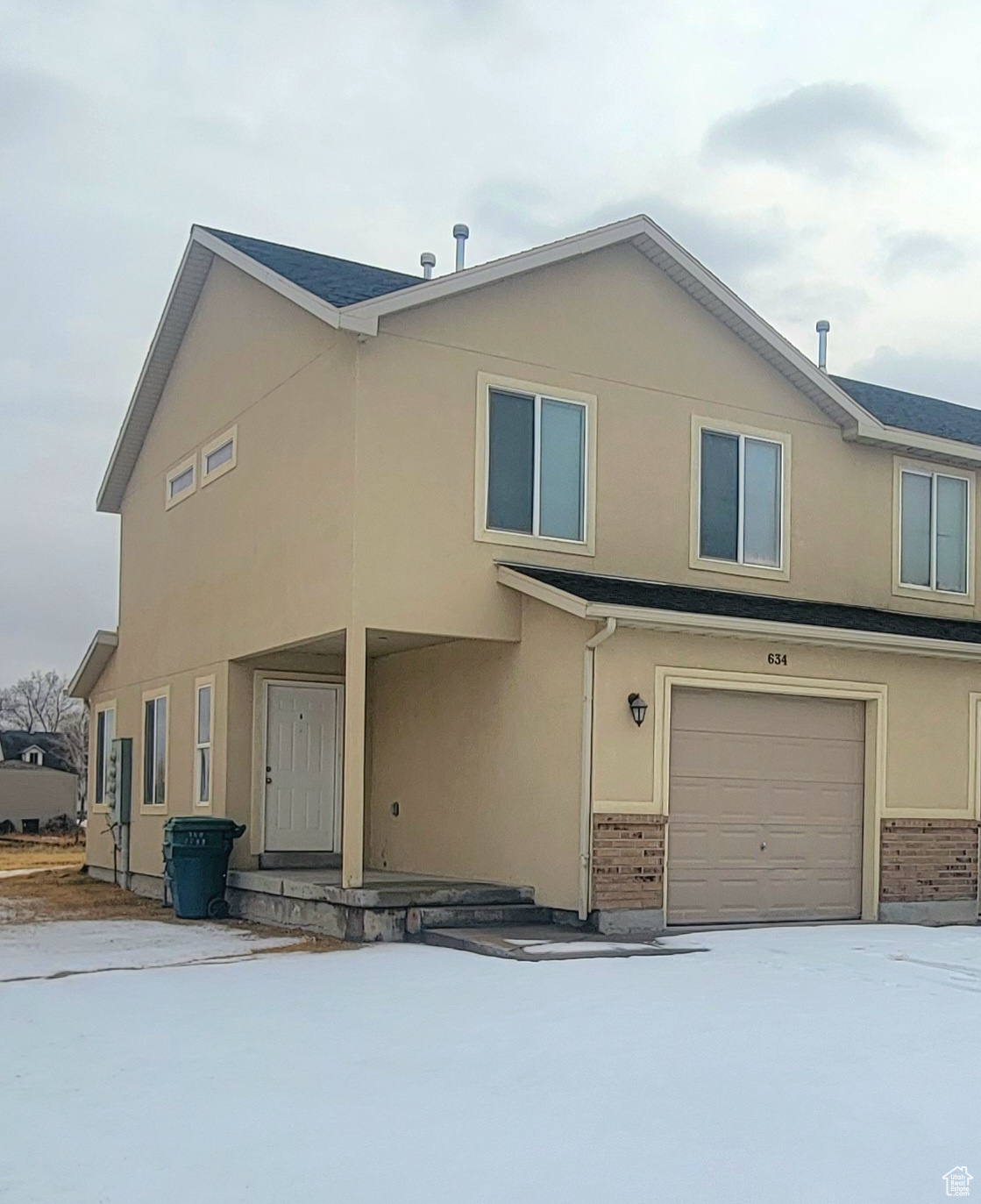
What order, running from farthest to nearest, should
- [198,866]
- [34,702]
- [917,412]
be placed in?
[34,702] < [917,412] < [198,866]

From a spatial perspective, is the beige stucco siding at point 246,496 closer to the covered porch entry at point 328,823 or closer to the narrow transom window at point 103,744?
the covered porch entry at point 328,823

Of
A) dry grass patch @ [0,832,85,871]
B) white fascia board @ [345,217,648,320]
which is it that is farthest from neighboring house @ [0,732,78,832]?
white fascia board @ [345,217,648,320]

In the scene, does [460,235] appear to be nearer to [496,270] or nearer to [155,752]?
[496,270]

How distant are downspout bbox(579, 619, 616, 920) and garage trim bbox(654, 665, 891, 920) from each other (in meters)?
0.77

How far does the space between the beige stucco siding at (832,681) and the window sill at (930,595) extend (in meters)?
1.49

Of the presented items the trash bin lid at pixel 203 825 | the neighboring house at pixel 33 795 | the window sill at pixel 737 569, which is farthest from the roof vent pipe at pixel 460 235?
the neighboring house at pixel 33 795

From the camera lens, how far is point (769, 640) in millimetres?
14203

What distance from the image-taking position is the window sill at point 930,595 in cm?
1700

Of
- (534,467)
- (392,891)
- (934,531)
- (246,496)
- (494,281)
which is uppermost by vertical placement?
(494,281)

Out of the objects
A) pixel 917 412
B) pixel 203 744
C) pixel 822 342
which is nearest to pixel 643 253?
pixel 917 412

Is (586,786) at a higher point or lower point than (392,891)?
higher

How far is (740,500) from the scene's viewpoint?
51.8 feet

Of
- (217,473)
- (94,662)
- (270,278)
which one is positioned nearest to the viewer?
(270,278)

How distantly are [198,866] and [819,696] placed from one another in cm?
688
